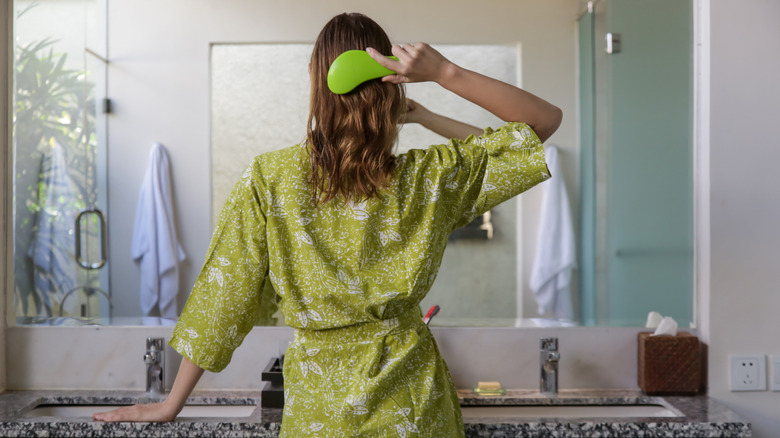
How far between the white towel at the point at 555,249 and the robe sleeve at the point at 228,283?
2.76 feet

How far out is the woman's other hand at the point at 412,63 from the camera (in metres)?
1.05

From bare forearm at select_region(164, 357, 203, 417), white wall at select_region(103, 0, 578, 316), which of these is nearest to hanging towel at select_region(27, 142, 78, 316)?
white wall at select_region(103, 0, 578, 316)

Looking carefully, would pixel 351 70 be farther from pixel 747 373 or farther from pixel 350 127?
pixel 747 373

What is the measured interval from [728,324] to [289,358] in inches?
45.3

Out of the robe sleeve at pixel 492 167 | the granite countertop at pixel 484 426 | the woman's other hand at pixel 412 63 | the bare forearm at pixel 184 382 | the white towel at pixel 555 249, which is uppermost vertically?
the woman's other hand at pixel 412 63

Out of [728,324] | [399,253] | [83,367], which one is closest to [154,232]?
[83,367]

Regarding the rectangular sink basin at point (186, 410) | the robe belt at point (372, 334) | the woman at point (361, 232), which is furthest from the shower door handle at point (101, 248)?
the robe belt at point (372, 334)

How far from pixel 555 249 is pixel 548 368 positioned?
1.00 ft

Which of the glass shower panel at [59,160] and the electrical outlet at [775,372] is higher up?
the glass shower panel at [59,160]

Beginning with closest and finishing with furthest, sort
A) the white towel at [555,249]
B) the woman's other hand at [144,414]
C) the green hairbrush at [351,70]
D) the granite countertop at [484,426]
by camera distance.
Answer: the green hairbrush at [351,70]
the woman's other hand at [144,414]
the granite countertop at [484,426]
the white towel at [555,249]

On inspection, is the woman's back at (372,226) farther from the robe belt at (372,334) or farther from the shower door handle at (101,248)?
the shower door handle at (101,248)

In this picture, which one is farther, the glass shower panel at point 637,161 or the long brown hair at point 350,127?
the glass shower panel at point 637,161

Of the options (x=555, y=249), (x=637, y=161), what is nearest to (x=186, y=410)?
(x=555, y=249)

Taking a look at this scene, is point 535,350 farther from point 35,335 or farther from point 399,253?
point 35,335
